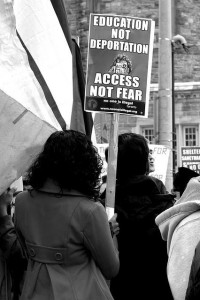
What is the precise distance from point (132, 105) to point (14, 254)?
72.0 inches

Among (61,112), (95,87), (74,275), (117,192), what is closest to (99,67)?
(95,87)

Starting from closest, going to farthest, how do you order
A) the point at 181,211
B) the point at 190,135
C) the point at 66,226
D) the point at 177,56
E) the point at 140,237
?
the point at 181,211 < the point at 66,226 < the point at 140,237 < the point at 190,135 < the point at 177,56

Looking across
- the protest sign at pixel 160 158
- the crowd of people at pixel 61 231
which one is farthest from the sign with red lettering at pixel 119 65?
the protest sign at pixel 160 158

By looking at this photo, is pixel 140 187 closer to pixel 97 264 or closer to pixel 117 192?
pixel 117 192

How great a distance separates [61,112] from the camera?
421cm

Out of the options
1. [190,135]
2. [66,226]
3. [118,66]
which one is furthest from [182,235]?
[190,135]

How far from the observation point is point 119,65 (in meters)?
4.77

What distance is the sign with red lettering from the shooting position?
479cm

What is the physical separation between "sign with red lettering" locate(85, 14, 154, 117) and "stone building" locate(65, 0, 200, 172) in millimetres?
19134

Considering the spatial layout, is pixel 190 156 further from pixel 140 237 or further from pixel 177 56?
pixel 140 237

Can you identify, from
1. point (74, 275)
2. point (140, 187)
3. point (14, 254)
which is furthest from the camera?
point (140, 187)

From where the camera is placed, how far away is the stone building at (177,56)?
24.5m

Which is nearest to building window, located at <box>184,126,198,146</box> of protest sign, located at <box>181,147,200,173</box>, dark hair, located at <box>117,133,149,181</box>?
protest sign, located at <box>181,147,200,173</box>

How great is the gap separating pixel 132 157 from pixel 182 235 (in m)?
1.86
